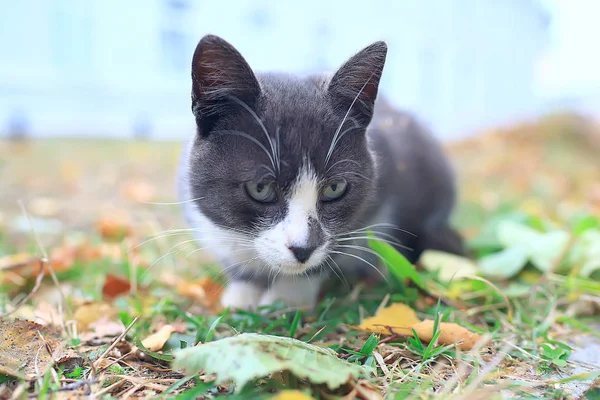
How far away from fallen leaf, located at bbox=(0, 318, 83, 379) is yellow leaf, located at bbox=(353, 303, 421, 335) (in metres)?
0.71

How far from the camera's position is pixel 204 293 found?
1766mm

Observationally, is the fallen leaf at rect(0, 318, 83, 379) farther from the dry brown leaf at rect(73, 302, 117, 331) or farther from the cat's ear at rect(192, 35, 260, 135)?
the cat's ear at rect(192, 35, 260, 135)

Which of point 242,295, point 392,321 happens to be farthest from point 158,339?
point 392,321

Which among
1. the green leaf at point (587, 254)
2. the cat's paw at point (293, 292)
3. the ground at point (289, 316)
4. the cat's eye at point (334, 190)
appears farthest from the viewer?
the green leaf at point (587, 254)

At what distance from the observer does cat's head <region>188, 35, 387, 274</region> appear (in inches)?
50.6

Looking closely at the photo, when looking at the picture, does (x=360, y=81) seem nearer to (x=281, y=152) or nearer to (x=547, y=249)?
(x=281, y=152)

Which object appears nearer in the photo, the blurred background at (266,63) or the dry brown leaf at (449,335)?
the dry brown leaf at (449,335)

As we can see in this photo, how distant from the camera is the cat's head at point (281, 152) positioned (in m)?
1.28

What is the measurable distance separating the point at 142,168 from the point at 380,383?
144 inches

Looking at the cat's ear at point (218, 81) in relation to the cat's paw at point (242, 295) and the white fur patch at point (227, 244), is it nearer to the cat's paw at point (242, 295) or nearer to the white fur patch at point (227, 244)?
the white fur patch at point (227, 244)

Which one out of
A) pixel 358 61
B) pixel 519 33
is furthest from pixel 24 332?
pixel 519 33

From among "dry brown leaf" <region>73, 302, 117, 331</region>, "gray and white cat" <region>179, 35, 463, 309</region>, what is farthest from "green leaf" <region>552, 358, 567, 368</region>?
"dry brown leaf" <region>73, 302, 117, 331</region>

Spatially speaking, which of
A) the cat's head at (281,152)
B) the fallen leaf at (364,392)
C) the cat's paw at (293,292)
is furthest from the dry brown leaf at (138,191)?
the fallen leaf at (364,392)

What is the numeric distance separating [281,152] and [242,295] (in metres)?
0.61
